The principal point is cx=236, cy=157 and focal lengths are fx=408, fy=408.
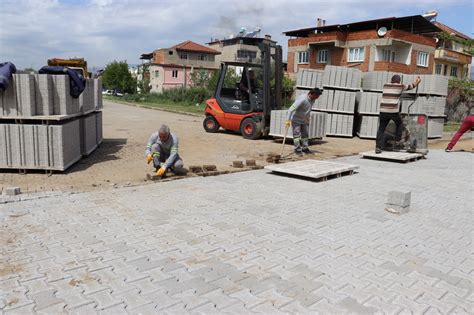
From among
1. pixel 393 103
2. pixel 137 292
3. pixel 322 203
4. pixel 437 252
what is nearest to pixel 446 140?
pixel 393 103

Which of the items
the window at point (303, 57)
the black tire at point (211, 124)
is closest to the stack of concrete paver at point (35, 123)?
the black tire at point (211, 124)

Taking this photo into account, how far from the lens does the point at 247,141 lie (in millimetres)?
13609

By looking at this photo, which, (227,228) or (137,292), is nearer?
(137,292)

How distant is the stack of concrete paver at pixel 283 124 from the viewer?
1303cm

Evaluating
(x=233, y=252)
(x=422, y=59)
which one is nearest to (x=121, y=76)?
(x=422, y=59)

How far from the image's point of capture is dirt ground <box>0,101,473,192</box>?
7.27 m

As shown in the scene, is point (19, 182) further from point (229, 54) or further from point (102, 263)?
point (229, 54)

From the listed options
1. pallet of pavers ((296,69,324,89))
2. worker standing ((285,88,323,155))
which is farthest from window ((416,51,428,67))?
worker standing ((285,88,323,155))

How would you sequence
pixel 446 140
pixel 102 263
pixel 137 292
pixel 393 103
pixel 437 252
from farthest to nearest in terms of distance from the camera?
pixel 446 140 < pixel 393 103 < pixel 437 252 < pixel 102 263 < pixel 137 292

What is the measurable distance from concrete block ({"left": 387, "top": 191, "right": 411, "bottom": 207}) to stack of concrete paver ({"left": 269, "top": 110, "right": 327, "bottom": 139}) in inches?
266

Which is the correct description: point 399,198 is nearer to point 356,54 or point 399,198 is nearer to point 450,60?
point 356,54

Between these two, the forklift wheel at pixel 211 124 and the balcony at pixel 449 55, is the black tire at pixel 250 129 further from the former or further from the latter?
the balcony at pixel 449 55

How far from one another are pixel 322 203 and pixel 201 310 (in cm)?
370

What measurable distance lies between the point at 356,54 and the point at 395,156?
3346 centimetres
